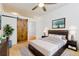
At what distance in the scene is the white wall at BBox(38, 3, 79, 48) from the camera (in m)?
1.65

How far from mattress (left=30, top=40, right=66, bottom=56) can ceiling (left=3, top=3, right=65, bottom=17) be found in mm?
580

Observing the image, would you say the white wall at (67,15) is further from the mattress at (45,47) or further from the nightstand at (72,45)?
the mattress at (45,47)

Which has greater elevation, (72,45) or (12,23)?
(12,23)

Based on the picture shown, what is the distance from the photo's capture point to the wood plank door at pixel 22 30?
5.80 ft

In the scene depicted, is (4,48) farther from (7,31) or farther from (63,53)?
(63,53)

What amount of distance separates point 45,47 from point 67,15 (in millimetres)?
761

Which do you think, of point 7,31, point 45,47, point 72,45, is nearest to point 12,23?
point 7,31

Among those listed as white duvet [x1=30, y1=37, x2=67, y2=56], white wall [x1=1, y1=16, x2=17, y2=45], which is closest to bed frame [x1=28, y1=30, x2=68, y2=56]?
white duvet [x1=30, y1=37, x2=67, y2=56]

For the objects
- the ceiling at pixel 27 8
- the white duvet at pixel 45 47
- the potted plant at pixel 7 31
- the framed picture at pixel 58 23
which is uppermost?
the ceiling at pixel 27 8

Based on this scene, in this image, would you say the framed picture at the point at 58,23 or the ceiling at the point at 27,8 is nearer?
the ceiling at the point at 27,8

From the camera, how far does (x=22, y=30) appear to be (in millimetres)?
1806

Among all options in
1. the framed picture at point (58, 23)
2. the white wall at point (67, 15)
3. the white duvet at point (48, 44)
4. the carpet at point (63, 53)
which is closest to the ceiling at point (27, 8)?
the white wall at point (67, 15)

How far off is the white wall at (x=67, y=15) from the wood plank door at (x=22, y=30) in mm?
304

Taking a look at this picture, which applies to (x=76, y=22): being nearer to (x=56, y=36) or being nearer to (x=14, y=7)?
(x=56, y=36)
